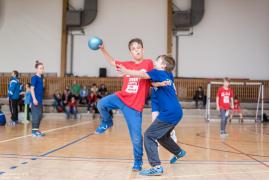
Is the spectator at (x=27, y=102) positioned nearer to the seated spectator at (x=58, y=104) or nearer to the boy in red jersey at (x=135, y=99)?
the seated spectator at (x=58, y=104)

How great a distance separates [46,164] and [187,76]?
19194 mm

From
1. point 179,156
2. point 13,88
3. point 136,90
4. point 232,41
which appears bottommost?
point 179,156

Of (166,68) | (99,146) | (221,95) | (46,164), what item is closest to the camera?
(166,68)

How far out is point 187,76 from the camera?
23.8 m

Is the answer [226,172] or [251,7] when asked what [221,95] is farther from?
[251,7]

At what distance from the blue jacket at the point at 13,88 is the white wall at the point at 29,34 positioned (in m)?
10.3

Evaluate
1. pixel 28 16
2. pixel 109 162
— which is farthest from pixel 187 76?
pixel 109 162

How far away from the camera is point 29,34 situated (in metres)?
24.2

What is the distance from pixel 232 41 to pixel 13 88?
14746 mm

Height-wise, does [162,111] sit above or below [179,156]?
above

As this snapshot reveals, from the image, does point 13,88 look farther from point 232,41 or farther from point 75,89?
point 232,41

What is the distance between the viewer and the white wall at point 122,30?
2373 centimetres

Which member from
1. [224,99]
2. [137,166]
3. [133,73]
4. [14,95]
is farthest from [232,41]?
[133,73]

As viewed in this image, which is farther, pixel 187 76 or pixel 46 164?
pixel 187 76
